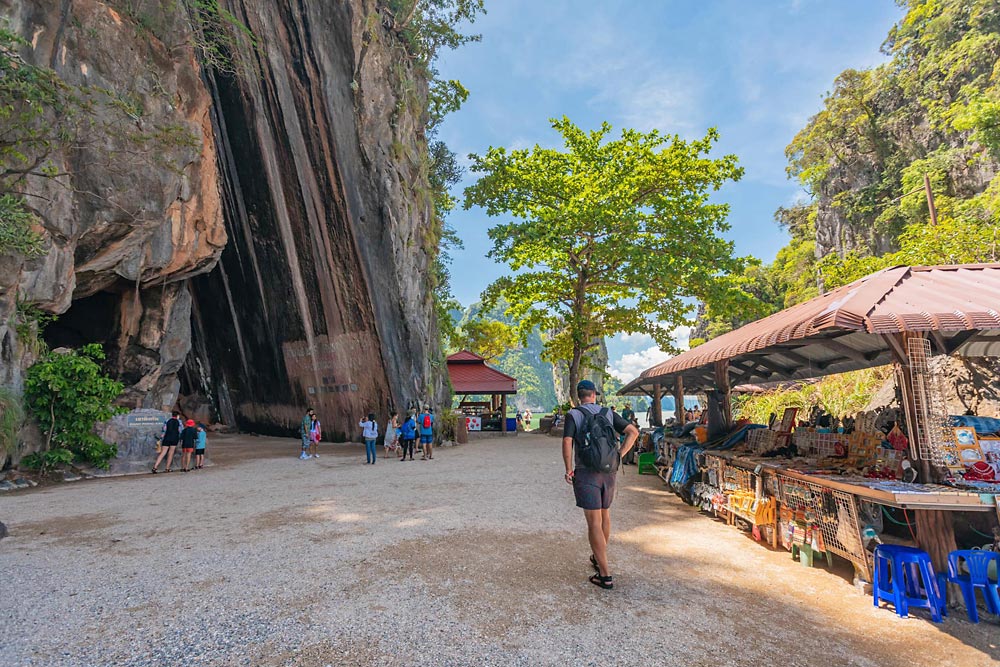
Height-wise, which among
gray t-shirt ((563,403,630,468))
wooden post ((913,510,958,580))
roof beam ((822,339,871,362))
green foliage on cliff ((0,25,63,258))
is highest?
green foliage on cliff ((0,25,63,258))

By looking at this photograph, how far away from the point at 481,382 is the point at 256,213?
42.9ft

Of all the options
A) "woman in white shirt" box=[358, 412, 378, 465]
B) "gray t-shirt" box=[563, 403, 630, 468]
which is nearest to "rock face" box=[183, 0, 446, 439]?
"woman in white shirt" box=[358, 412, 378, 465]

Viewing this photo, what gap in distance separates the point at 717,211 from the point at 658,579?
2108 centimetres

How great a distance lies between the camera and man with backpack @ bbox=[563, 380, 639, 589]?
427 centimetres

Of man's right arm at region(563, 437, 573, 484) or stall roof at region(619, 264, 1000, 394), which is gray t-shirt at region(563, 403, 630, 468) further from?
stall roof at region(619, 264, 1000, 394)

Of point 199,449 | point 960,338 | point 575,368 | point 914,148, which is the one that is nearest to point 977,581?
point 960,338

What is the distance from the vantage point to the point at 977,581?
12.0 feet

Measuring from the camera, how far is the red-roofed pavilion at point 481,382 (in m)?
25.4

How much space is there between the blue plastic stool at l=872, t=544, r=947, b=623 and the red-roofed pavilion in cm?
2076

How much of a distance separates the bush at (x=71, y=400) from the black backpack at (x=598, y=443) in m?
11.6

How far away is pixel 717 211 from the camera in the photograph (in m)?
22.3

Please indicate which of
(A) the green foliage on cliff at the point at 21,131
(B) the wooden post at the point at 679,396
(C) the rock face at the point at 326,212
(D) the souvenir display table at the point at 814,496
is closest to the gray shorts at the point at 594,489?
(D) the souvenir display table at the point at 814,496

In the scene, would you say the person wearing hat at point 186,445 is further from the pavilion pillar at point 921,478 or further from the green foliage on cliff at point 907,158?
the green foliage on cliff at point 907,158

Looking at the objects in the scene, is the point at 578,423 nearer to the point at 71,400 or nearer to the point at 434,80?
the point at 71,400
